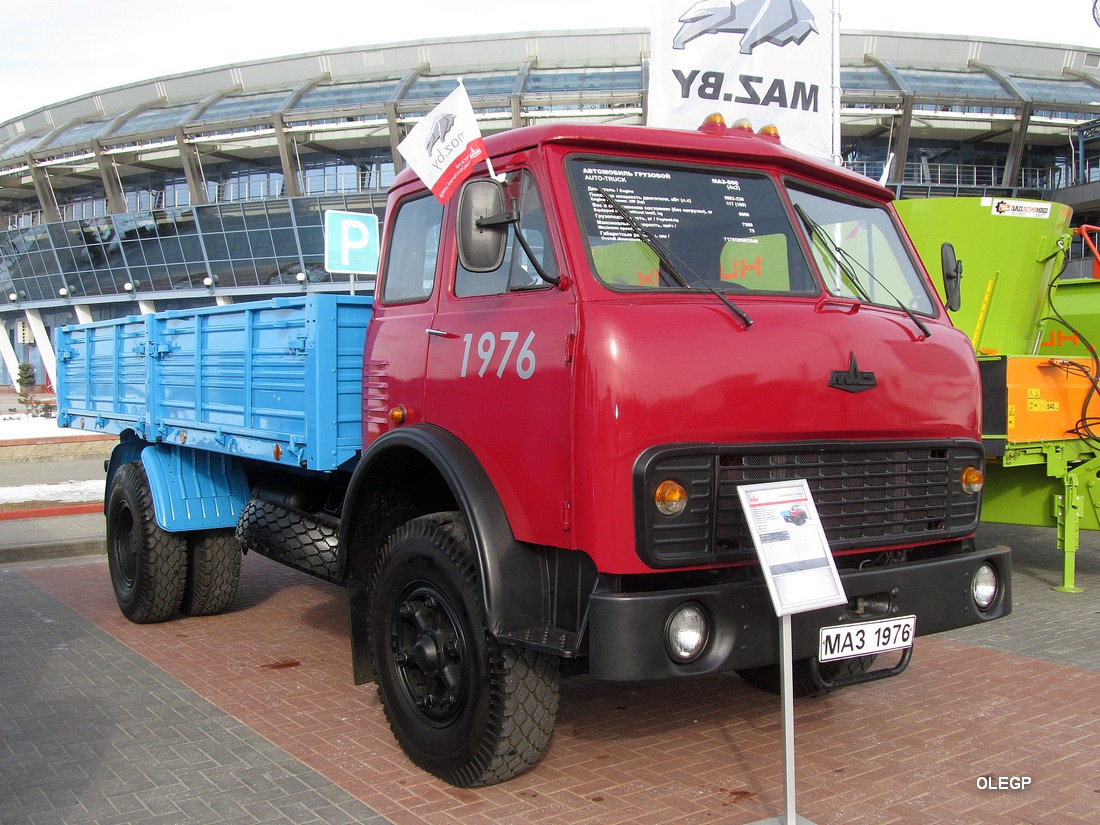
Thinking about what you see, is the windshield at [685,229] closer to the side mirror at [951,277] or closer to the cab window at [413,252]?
the cab window at [413,252]

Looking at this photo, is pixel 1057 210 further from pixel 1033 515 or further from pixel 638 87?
pixel 638 87

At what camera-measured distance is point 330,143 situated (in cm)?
4088

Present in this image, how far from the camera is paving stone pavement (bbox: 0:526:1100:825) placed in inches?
143


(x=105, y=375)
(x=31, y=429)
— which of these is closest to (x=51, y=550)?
(x=105, y=375)

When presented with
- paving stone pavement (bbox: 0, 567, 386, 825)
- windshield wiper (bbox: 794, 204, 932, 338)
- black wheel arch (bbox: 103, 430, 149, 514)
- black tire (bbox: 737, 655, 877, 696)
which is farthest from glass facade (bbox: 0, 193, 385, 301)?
windshield wiper (bbox: 794, 204, 932, 338)

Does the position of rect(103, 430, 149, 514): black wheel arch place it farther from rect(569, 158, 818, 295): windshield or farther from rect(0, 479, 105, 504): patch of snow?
rect(0, 479, 105, 504): patch of snow

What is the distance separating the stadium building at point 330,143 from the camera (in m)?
37.9

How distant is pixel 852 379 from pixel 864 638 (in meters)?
0.91

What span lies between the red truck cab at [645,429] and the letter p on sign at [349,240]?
5.27 m

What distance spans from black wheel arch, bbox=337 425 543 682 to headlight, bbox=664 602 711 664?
512 mm

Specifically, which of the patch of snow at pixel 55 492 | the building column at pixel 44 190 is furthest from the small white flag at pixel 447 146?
the building column at pixel 44 190

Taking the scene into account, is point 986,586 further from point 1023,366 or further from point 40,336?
point 40,336

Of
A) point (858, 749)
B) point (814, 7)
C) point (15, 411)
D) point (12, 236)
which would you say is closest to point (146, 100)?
point (12, 236)

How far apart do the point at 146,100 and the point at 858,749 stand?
5315 cm
